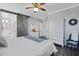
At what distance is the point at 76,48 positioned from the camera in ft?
6.98

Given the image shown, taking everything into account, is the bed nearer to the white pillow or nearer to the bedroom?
the bedroom

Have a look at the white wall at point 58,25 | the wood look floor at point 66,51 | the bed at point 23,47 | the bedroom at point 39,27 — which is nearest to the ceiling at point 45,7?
the bedroom at point 39,27

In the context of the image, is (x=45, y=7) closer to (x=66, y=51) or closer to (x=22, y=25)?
(x=22, y=25)

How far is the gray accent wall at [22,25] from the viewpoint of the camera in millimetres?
2039

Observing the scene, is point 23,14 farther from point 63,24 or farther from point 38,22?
point 63,24

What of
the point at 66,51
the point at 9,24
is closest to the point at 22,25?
the point at 9,24

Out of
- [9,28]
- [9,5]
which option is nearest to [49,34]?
[9,28]

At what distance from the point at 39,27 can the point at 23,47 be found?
51cm

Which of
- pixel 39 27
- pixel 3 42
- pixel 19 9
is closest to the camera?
pixel 3 42

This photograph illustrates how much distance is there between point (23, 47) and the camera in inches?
75.5

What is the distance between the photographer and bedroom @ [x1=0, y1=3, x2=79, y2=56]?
6.32 feet

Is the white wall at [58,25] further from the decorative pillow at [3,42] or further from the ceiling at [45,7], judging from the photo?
the decorative pillow at [3,42]

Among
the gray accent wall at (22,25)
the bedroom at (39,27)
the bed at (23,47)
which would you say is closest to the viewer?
the bed at (23,47)

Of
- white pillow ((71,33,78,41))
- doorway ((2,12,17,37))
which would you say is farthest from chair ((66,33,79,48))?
doorway ((2,12,17,37))
